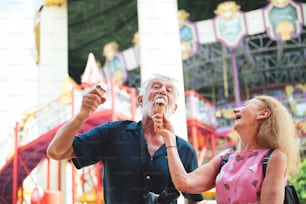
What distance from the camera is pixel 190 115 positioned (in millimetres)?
2371

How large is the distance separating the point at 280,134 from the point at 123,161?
0.58 feet

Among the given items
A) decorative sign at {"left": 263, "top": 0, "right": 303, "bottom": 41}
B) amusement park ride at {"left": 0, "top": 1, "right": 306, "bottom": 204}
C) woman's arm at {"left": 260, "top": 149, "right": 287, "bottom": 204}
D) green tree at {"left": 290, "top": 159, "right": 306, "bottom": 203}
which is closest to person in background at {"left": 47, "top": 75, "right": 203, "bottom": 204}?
woman's arm at {"left": 260, "top": 149, "right": 287, "bottom": 204}

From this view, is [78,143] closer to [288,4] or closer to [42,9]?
[42,9]

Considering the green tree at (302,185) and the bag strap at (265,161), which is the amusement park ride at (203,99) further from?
the bag strap at (265,161)

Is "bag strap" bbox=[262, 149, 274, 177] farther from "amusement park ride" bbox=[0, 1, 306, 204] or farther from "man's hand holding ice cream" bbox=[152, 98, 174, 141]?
"amusement park ride" bbox=[0, 1, 306, 204]

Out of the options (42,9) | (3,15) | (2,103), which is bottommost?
(2,103)

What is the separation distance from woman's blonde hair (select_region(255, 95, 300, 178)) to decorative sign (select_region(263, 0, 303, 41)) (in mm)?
2501

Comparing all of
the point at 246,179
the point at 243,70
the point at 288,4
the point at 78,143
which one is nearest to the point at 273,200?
the point at 246,179

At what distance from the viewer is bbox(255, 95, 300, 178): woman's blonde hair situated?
415mm

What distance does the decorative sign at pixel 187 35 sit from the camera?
9.59 feet

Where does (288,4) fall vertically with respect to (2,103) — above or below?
above

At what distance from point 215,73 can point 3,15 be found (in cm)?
264

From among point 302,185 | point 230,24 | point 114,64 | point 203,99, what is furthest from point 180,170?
point 114,64

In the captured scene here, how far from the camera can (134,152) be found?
0.49 m
